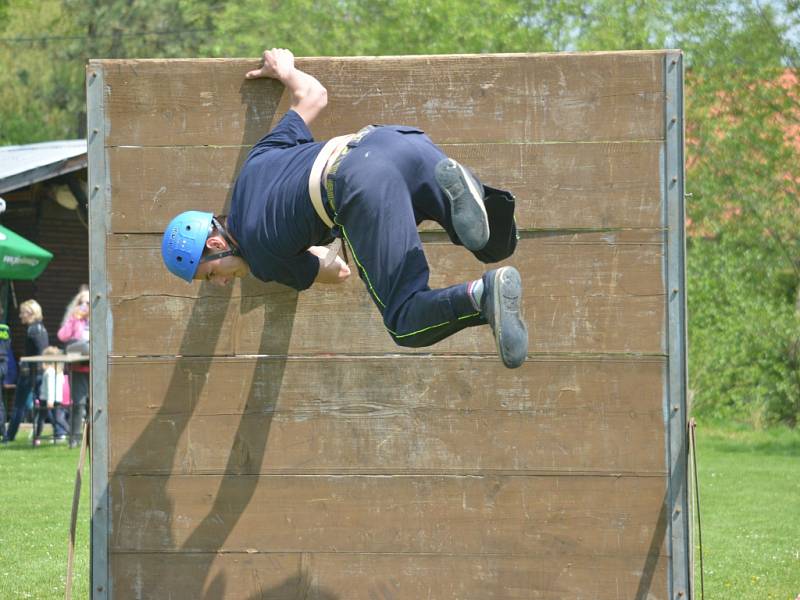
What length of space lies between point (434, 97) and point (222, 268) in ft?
3.70

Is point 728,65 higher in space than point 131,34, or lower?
lower

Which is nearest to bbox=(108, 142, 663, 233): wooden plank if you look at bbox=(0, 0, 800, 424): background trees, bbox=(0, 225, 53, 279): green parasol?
bbox=(0, 225, 53, 279): green parasol

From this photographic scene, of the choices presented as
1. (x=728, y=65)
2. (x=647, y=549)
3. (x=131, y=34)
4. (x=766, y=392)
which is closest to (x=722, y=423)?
(x=766, y=392)

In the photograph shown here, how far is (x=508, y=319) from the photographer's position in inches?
146

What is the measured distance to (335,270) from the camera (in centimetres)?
475

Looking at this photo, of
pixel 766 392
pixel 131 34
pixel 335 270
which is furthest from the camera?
pixel 131 34

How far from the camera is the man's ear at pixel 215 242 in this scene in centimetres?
440

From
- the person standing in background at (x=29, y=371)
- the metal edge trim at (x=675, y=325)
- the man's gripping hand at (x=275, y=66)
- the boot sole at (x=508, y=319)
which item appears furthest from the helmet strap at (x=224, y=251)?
the person standing in background at (x=29, y=371)

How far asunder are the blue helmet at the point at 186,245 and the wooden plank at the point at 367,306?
613 mm

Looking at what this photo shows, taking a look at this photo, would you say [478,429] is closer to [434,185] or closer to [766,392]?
[434,185]

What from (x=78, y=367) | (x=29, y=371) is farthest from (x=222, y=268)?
(x=29, y=371)

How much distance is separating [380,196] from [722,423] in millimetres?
17713

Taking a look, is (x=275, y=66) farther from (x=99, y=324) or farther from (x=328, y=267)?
(x=99, y=324)

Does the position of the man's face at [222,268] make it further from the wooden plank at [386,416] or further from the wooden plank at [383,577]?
the wooden plank at [383,577]
